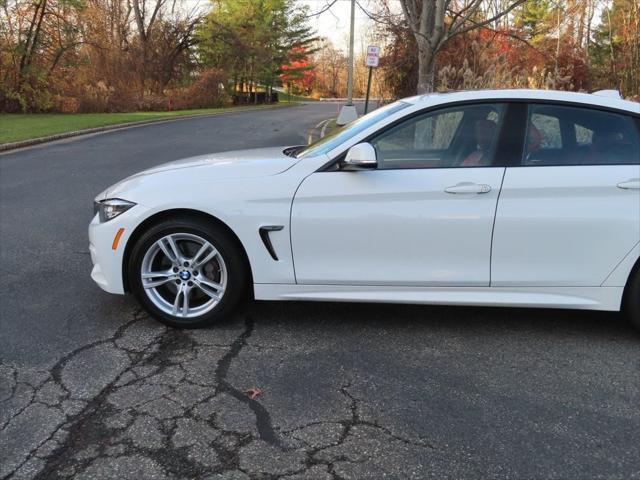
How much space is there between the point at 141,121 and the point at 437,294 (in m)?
22.1

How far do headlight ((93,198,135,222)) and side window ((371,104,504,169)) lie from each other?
5.62ft

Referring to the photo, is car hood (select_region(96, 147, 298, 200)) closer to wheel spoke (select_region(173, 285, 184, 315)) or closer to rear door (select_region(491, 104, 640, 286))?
wheel spoke (select_region(173, 285, 184, 315))

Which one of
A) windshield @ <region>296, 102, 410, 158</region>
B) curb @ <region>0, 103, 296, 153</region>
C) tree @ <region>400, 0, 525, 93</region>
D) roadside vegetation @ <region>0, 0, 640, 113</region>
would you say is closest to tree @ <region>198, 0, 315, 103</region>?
roadside vegetation @ <region>0, 0, 640, 113</region>

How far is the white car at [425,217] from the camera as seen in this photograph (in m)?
3.65

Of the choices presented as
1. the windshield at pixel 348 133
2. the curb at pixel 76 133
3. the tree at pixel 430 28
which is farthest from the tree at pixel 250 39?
the windshield at pixel 348 133

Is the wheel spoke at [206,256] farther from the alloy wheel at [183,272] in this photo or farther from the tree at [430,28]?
the tree at [430,28]

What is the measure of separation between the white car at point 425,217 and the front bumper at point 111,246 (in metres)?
0.01

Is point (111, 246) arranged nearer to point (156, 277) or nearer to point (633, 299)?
point (156, 277)

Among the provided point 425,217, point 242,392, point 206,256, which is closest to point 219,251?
point 206,256

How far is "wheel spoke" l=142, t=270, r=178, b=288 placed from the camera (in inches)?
156

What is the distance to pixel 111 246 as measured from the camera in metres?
3.93

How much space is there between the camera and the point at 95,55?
102 feet

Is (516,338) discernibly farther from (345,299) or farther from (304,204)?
(304,204)

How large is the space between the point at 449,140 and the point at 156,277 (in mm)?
2188
